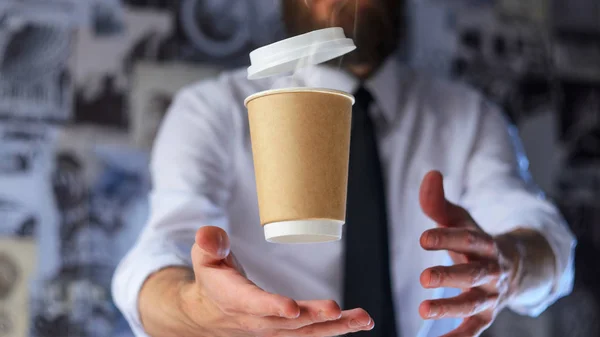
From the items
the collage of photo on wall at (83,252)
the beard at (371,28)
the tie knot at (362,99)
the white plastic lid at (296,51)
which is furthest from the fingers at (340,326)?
the collage of photo on wall at (83,252)

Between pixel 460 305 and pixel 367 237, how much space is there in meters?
0.37

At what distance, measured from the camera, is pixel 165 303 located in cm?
87

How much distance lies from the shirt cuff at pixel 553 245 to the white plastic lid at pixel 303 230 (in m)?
0.57

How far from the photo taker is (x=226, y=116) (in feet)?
4.30

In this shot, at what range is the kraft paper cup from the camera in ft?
2.11

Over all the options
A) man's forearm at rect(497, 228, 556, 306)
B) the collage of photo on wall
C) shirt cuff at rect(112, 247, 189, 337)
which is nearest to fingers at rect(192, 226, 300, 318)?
shirt cuff at rect(112, 247, 189, 337)

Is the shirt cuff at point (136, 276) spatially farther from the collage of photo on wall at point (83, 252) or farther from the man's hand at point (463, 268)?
the collage of photo on wall at point (83, 252)

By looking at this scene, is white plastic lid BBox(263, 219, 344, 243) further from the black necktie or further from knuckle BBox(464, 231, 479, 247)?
the black necktie

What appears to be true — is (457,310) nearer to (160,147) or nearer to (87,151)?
(160,147)

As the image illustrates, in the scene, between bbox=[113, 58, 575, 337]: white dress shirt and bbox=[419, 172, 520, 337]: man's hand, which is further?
bbox=[113, 58, 575, 337]: white dress shirt

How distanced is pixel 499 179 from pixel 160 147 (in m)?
0.65

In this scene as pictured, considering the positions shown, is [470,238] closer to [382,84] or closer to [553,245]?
[553,245]

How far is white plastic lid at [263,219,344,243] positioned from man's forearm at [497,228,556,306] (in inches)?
15.9

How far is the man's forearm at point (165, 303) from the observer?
837 millimetres
